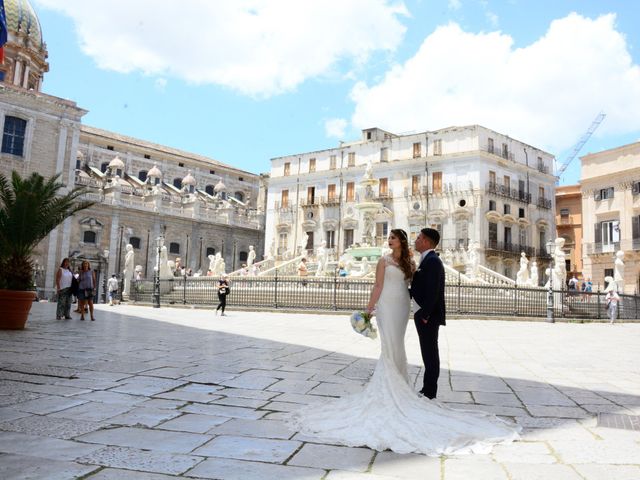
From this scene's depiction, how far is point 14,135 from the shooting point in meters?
32.7

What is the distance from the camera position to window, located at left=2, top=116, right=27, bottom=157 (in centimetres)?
3238

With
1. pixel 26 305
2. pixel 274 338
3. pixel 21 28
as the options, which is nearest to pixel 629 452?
pixel 274 338

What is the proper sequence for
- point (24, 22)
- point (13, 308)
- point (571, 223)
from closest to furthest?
1. point (13, 308)
2. point (24, 22)
3. point (571, 223)

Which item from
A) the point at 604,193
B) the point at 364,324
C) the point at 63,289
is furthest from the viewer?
the point at 604,193

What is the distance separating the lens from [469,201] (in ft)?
133

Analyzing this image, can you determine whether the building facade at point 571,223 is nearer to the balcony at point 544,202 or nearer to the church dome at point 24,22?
the balcony at point 544,202

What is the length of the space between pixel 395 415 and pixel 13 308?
349 inches

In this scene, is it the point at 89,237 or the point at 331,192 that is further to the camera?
the point at 331,192

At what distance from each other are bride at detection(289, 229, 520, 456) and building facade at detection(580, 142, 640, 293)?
3392 cm

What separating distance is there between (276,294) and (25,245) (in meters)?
10.9

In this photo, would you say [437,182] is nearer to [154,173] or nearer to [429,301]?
[154,173]

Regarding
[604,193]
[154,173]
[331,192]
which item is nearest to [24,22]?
[154,173]

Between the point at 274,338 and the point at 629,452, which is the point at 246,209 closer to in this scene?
the point at 274,338

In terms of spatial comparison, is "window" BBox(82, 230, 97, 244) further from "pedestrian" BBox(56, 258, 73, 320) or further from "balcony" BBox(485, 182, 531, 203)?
"balcony" BBox(485, 182, 531, 203)
